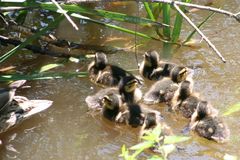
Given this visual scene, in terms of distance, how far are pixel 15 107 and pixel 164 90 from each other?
1043 millimetres

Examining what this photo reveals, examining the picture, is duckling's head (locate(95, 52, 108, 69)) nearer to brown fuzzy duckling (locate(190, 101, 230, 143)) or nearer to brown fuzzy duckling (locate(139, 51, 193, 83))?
brown fuzzy duckling (locate(139, 51, 193, 83))

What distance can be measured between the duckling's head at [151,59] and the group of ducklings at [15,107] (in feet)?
2.92

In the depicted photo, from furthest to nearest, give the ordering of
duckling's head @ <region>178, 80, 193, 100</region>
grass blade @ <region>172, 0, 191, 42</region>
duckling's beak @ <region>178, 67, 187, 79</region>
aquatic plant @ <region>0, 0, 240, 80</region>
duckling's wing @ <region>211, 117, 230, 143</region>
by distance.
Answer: grass blade @ <region>172, 0, 191, 42</region> < duckling's beak @ <region>178, 67, 187, 79</region> < duckling's head @ <region>178, 80, 193, 100</region> < aquatic plant @ <region>0, 0, 240, 80</region> < duckling's wing @ <region>211, 117, 230, 143</region>

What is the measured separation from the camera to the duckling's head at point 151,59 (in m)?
4.29

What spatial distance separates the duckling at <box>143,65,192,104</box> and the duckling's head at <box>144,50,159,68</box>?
0.66 feet

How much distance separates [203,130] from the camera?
3426 millimetres

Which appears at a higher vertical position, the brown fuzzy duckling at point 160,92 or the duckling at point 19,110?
the brown fuzzy duckling at point 160,92

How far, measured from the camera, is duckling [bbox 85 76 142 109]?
152 inches

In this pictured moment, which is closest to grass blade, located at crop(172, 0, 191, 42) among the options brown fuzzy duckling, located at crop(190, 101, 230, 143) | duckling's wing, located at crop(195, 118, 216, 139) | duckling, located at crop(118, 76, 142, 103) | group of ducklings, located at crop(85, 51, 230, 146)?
group of ducklings, located at crop(85, 51, 230, 146)

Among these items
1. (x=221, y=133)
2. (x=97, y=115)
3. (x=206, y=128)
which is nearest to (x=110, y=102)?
(x=97, y=115)

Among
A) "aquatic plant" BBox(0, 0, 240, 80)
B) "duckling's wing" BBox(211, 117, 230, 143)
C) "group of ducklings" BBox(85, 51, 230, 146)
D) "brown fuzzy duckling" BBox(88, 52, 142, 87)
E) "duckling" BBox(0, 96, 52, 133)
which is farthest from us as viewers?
"brown fuzzy duckling" BBox(88, 52, 142, 87)

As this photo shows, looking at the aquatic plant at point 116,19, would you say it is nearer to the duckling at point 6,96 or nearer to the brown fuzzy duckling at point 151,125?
the duckling at point 6,96

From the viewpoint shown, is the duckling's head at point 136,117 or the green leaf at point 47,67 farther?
the green leaf at point 47,67

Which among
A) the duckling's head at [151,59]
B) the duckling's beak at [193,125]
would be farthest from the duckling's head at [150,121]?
the duckling's head at [151,59]
